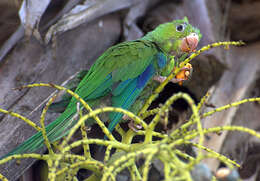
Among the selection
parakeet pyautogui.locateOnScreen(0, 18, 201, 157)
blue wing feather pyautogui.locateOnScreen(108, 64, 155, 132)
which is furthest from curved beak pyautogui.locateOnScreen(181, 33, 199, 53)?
blue wing feather pyautogui.locateOnScreen(108, 64, 155, 132)

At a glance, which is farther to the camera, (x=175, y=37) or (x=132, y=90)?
(x=175, y=37)

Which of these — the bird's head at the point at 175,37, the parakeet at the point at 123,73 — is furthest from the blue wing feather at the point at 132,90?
the bird's head at the point at 175,37

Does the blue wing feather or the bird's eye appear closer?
the blue wing feather

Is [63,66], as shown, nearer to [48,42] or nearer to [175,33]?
[48,42]

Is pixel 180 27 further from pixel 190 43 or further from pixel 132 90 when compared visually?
pixel 132 90

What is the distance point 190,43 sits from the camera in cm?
150

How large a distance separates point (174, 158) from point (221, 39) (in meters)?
1.45

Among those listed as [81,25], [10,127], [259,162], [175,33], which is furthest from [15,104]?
[259,162]

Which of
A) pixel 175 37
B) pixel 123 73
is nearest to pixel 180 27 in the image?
pixel 175 37

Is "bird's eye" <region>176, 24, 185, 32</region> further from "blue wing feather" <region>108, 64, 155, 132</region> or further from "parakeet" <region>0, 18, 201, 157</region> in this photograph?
"blue wing feather" <region>108, 64, 155, 132</region>

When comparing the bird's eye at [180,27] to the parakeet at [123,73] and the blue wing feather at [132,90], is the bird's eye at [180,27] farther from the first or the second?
the blue wing feather at [132,90]

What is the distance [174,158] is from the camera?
698mm

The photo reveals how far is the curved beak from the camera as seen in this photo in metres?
1.47

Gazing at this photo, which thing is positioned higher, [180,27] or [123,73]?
[180,27]
